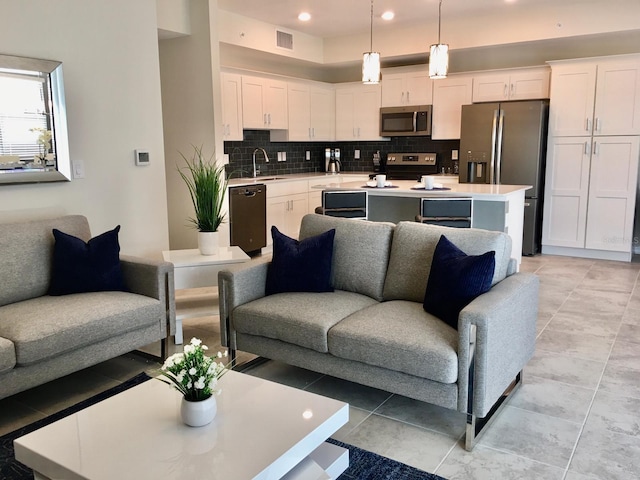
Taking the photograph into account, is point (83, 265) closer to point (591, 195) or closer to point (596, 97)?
point (591, 195)

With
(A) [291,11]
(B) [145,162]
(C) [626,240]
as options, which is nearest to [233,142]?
(A) [291,11]

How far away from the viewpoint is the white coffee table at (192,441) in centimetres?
166

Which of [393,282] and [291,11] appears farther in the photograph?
[291,11]

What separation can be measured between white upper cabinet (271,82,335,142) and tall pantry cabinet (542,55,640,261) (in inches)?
127

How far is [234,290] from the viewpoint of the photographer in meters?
3.09

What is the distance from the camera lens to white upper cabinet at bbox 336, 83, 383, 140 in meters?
8.04

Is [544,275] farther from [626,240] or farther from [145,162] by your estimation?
[145,162]

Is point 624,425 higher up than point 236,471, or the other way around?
point 236,471

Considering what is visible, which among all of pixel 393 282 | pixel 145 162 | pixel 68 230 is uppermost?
pixel 145 162

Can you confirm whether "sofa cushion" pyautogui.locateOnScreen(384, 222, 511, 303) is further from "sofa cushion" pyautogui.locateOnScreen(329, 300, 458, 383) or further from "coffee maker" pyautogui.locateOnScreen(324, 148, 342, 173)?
"coffee maker" pyautogui.locateOnScreen(324, 148, 342, 173)

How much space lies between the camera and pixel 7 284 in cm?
306

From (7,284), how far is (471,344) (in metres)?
2.54

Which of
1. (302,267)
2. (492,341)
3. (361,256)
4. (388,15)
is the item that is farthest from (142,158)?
(388,15)

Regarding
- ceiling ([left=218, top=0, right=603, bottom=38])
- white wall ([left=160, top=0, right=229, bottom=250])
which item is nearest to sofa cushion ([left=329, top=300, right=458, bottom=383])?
white wall ([left=160, top=0, right=229, bottom=250])
